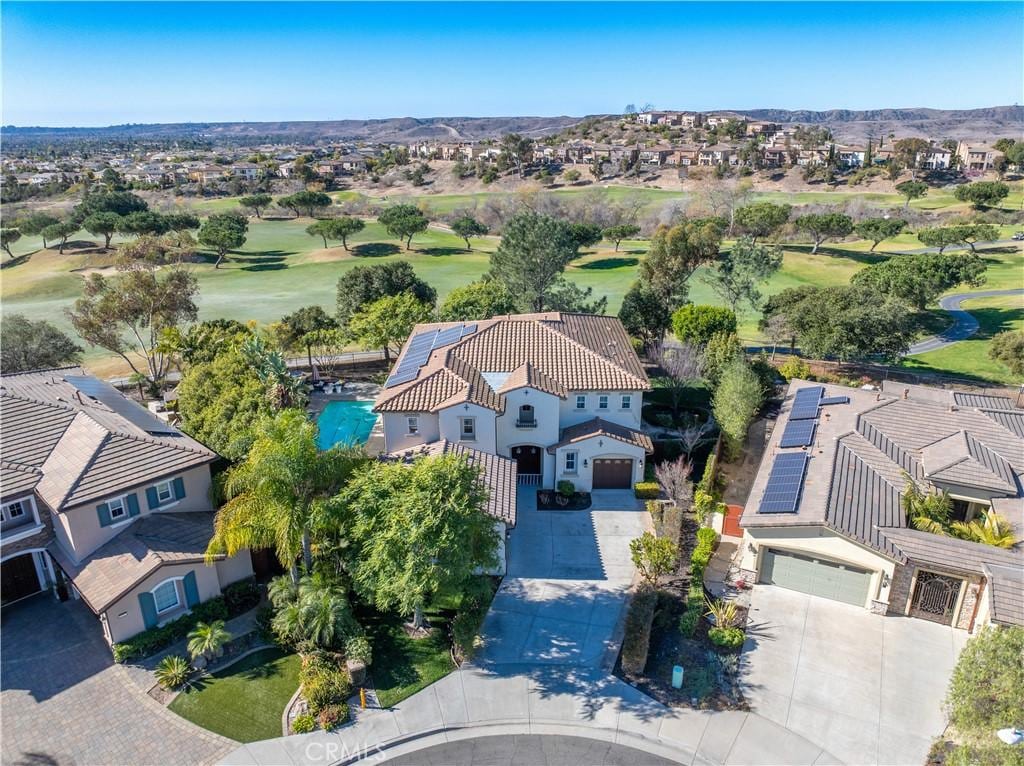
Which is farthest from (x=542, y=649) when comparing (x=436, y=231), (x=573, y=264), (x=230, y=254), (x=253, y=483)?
(x=436, y=231)

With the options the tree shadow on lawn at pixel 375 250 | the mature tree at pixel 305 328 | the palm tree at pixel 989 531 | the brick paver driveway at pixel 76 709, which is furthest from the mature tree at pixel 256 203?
the palm tree at pixel 989 531

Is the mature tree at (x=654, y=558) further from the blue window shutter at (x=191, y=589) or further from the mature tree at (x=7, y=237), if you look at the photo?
the mature tree at (x=7, y=237)

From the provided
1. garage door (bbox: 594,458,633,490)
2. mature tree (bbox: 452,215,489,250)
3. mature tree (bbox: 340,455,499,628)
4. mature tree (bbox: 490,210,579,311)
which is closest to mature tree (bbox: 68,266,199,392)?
mature tree (bbox: 490,210,579,311)

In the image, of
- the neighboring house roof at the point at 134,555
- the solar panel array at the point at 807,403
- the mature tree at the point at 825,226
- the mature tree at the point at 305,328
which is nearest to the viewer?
the neighboring house roof at the point at 134,555

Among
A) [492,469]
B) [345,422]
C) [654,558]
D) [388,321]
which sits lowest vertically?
[654,558]

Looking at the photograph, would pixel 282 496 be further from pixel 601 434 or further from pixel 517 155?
pixel 517 155

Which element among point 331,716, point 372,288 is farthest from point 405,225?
point 331,716

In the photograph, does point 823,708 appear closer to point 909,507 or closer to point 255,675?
point 909,507
